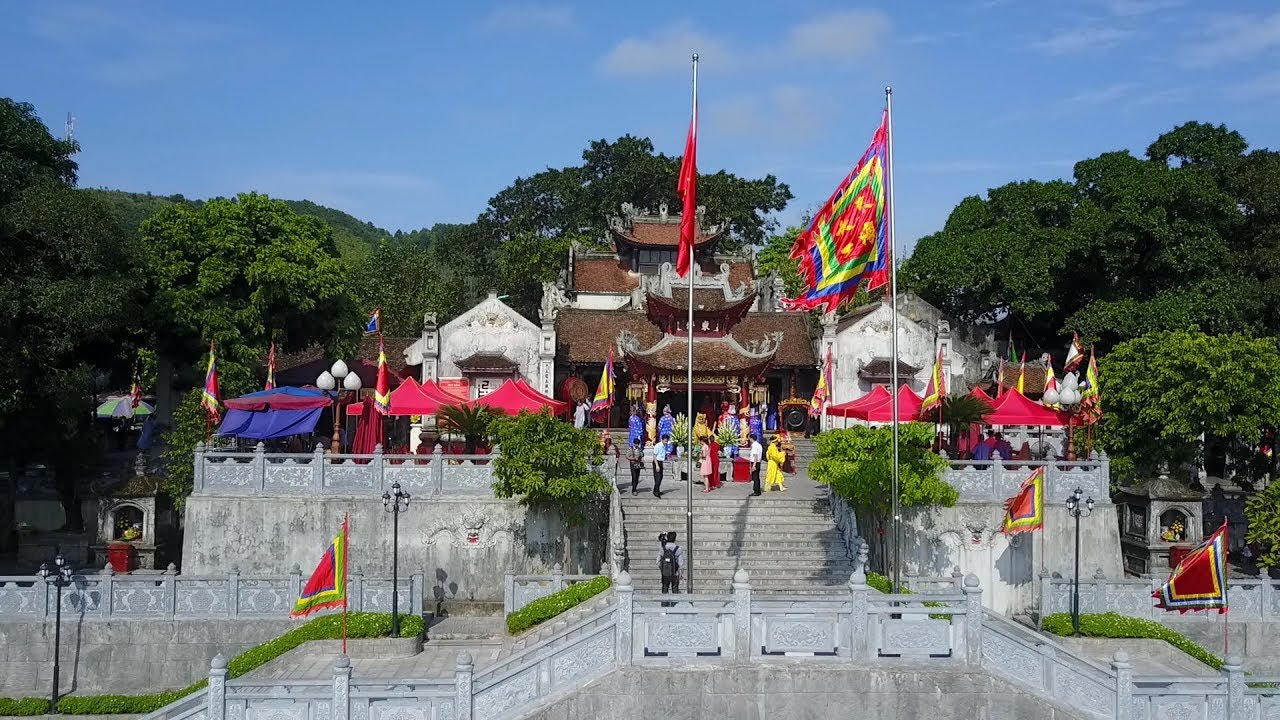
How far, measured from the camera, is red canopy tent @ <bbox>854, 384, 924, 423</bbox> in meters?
27.9

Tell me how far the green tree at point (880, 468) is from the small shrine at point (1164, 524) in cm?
706

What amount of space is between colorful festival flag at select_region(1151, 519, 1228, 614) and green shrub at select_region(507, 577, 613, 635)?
1002 centimetres

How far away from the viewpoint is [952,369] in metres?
39.8

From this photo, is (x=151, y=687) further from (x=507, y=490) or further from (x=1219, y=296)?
(x=1219, y=296)

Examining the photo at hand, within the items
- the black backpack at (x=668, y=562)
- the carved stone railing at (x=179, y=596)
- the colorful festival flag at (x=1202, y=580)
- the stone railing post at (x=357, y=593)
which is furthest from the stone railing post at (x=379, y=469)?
the colorful festival flag at (x=1202, y=580)

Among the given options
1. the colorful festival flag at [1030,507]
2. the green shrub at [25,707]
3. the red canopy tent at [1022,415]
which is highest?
the red canopy tent at [1022,415]

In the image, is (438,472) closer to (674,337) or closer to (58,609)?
(58,609)

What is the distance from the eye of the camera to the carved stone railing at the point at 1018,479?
2378 cm

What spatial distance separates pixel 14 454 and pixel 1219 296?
130 feet

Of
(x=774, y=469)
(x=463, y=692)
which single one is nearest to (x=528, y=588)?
(x=463, y=692)

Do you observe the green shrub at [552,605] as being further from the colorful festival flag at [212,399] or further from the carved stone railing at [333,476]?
the colorful festival flag at [212,399]

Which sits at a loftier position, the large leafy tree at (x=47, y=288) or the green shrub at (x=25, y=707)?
the large leafy tree at (x=47, y=288)

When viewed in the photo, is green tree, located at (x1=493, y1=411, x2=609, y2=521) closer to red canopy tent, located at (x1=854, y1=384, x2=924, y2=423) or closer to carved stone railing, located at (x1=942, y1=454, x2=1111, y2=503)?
carved stone railing, located at (x1=942, y1=454, x2=1111, y2=503)

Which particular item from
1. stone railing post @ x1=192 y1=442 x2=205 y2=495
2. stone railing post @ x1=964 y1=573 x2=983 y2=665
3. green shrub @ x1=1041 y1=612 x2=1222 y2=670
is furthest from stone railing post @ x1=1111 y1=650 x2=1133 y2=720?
stone railing post @ x1=192 y1=442 x2=205 y2=495
